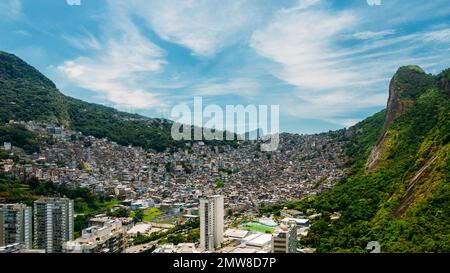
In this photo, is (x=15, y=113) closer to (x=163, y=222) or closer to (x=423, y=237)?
(x=163, y=222)

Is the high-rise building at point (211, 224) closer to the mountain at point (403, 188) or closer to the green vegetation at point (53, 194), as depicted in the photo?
the mountain at point (403, 188)

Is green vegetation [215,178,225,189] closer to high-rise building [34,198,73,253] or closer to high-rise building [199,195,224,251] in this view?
high-rise building [199,195,224,251]

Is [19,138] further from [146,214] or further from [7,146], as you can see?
[146,214]

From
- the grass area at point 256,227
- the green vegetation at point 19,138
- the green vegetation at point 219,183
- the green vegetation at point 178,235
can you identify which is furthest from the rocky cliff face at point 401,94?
the green vegetation at point 19,138

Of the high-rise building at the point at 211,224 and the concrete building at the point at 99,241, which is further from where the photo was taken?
the high-rise building at the point at 211,224

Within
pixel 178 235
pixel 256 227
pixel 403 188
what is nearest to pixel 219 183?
pixel 256 227

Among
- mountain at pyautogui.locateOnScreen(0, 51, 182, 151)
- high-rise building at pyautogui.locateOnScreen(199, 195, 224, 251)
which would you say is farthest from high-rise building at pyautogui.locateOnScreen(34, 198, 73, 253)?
mountain at pyautogui.locateOnScreen(0, 51, 182, 151)
